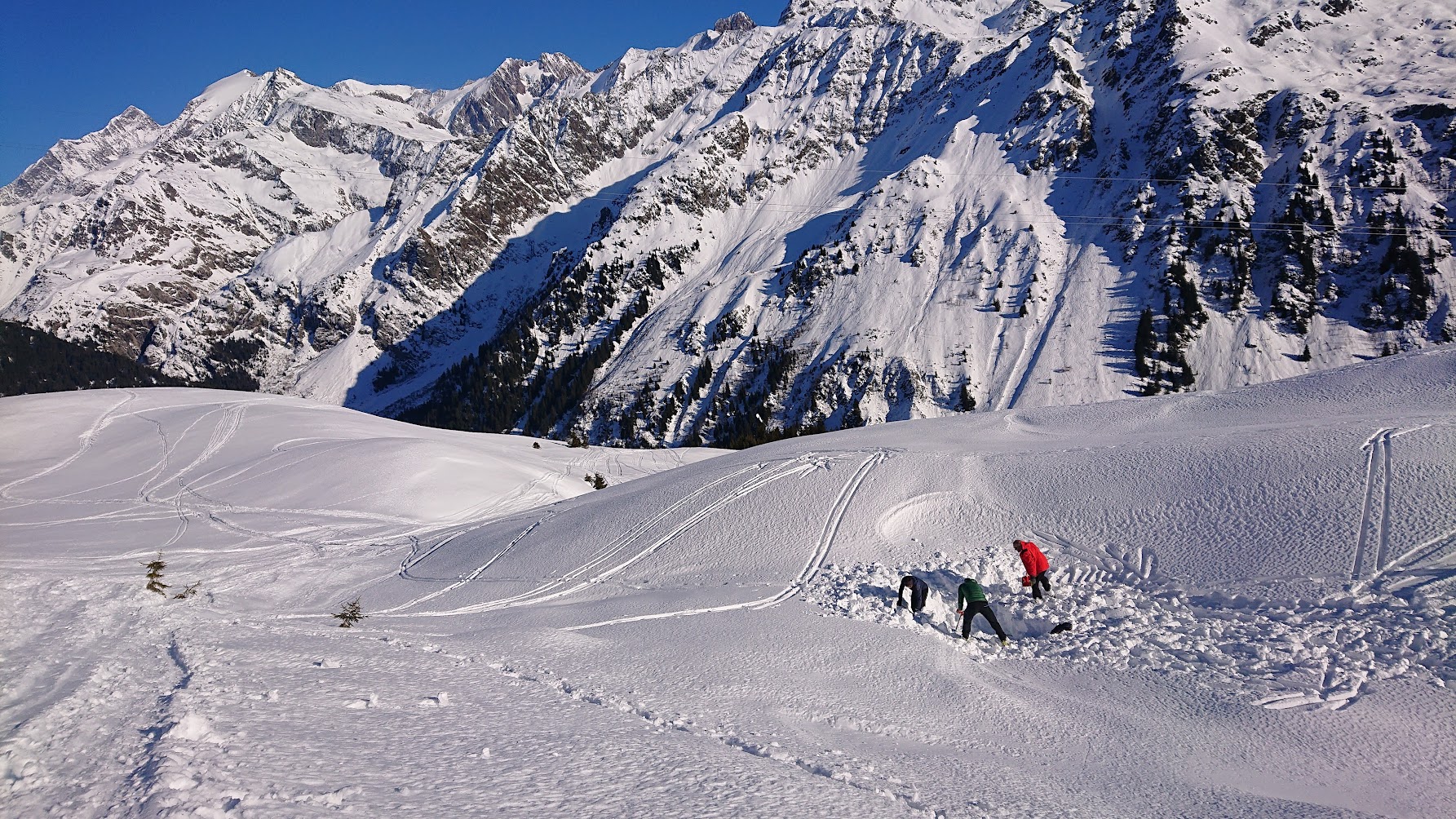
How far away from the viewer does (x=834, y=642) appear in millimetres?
9938

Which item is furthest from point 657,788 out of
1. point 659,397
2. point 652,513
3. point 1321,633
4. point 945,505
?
point 659,397

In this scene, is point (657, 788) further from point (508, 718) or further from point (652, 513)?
point (652, 513)

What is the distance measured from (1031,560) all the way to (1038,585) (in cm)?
52

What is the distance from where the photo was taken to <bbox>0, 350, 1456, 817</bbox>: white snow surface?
515cm

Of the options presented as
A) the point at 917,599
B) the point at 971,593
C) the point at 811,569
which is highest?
Result: the point at 971,593

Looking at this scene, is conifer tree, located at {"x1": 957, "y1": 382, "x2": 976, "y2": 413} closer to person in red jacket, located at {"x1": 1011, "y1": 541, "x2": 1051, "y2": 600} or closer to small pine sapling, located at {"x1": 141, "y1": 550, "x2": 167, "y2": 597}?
person in red jacket, located at {"x1": 1011, "y1": 541, "x2": 1051, "y2": 600}

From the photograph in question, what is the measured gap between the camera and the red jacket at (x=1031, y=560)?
11539 mm

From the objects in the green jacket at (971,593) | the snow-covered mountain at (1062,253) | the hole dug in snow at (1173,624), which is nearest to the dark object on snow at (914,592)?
the hole dug in snow at (1173,624)

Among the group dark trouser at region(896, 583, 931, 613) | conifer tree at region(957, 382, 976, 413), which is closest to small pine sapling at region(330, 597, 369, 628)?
dark trouser at region(896, 583, 931, 613)

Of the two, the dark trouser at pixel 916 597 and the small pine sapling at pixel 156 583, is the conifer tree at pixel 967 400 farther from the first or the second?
the small pine sapling at pixel 156 583

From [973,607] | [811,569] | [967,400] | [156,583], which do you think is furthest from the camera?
[967,400]

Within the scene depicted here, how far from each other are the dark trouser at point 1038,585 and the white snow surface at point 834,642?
16.4 inches

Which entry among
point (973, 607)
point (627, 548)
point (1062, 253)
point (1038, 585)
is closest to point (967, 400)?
point (1062, 253)

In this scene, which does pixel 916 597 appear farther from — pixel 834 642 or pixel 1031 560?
pixel 834 642
